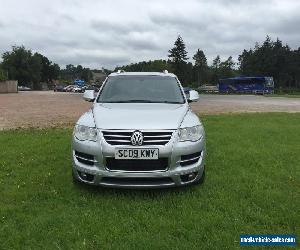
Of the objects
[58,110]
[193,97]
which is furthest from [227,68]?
[193,97]

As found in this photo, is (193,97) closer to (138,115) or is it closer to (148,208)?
(138,115)

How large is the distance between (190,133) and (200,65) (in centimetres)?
12434

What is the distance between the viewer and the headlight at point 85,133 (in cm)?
523

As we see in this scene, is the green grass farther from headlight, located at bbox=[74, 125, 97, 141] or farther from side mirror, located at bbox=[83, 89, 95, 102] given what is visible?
side mirror, located at bbox=[83, 89, 95, 102]

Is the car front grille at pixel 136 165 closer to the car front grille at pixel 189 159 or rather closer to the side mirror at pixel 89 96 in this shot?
the car front grille at pixel 189 159

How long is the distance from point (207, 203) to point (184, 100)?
2088 millimetres

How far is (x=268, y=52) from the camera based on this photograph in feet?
329

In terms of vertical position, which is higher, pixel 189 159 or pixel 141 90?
pixel 141 90

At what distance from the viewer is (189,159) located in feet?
17.2

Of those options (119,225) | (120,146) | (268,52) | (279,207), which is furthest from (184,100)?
(268,52)

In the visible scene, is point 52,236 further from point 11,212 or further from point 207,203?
point 207,203

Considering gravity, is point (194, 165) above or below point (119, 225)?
above

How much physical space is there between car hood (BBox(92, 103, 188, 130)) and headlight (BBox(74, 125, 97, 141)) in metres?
0.11

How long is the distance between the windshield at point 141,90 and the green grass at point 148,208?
1.39 m
